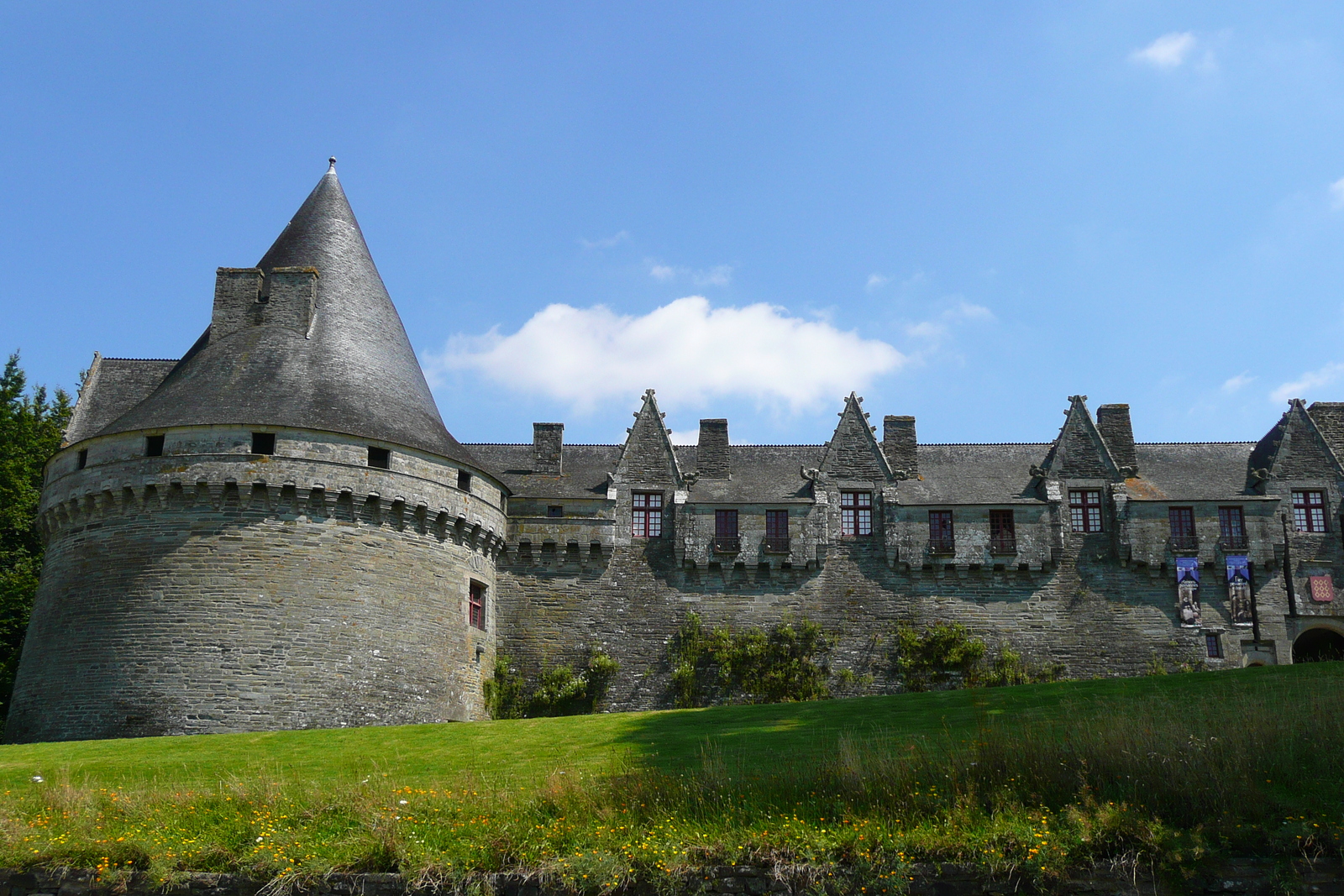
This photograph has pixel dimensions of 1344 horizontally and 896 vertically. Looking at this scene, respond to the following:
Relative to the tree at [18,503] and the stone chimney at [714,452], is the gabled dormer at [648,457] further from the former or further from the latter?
the tree at [18,503]

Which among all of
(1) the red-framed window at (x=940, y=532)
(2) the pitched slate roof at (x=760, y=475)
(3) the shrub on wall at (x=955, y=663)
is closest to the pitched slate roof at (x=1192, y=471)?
(1) the red-framed window at (x=940, y=532)

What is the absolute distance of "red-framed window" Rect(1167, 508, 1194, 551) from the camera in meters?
28.3

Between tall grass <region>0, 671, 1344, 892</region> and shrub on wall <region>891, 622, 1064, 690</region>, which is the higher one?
shrub on wall <region>891, 622, 1064, 690</region>

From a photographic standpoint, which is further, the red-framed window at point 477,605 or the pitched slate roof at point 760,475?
the pitched slate roof at point 760,475

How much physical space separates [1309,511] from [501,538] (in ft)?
67.2

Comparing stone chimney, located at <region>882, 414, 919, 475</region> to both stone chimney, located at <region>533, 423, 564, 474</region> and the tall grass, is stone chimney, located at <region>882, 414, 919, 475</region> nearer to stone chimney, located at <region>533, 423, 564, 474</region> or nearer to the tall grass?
stone chimney, located at <region>533, 423, 564, 474</region>

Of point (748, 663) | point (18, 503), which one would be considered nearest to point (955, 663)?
point (748, 663)

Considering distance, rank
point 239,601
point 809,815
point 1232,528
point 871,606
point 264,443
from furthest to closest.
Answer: point 1232,528 → point 871,606 → point 264,443 → point 239,601 → point 809,815

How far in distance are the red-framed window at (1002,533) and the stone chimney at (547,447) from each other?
11.2m

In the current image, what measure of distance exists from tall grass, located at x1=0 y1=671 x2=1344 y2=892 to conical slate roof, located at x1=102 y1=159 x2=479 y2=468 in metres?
11.6

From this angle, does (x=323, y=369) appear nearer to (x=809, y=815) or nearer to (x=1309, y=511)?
(x=809, y=815)

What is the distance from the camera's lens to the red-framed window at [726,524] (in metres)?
28.3

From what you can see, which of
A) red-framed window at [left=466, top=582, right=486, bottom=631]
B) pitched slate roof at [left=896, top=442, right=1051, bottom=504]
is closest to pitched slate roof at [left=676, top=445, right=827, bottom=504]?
pitched slate roof at [left=896, top=442, right=1051, bottom=504]

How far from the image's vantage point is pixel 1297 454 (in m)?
29.3
